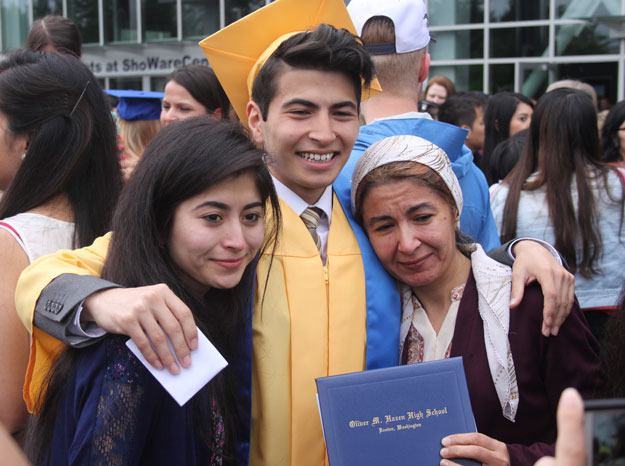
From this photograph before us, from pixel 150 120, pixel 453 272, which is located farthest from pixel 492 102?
pixel 453 272

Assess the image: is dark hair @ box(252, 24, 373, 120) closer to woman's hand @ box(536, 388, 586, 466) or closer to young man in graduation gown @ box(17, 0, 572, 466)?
young man in graduation gown @ box(17, 0, 572, 466)

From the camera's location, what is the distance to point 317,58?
2207 mm

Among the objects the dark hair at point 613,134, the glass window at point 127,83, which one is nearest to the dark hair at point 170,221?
the dark hair at point 613,134

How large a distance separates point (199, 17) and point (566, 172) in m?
14.4

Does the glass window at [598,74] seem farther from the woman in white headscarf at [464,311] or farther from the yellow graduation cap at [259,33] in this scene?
the woman in white headscarf at [464,311]

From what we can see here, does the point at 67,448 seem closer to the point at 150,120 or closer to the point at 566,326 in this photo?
the point at 566,326

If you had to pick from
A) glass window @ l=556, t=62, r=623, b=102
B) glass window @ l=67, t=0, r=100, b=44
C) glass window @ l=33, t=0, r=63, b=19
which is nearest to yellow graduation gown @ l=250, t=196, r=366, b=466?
glass window @ l=556, t=62, r=623, b=102

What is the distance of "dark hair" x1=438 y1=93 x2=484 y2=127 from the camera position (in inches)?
275

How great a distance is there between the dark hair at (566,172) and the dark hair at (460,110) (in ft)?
8.74

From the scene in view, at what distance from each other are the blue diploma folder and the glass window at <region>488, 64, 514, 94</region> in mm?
12187

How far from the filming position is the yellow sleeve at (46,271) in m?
1.80

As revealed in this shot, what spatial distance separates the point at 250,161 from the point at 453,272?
70cm

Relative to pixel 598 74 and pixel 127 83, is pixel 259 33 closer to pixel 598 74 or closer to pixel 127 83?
pixel 598 74

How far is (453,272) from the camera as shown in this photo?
2.21 m
